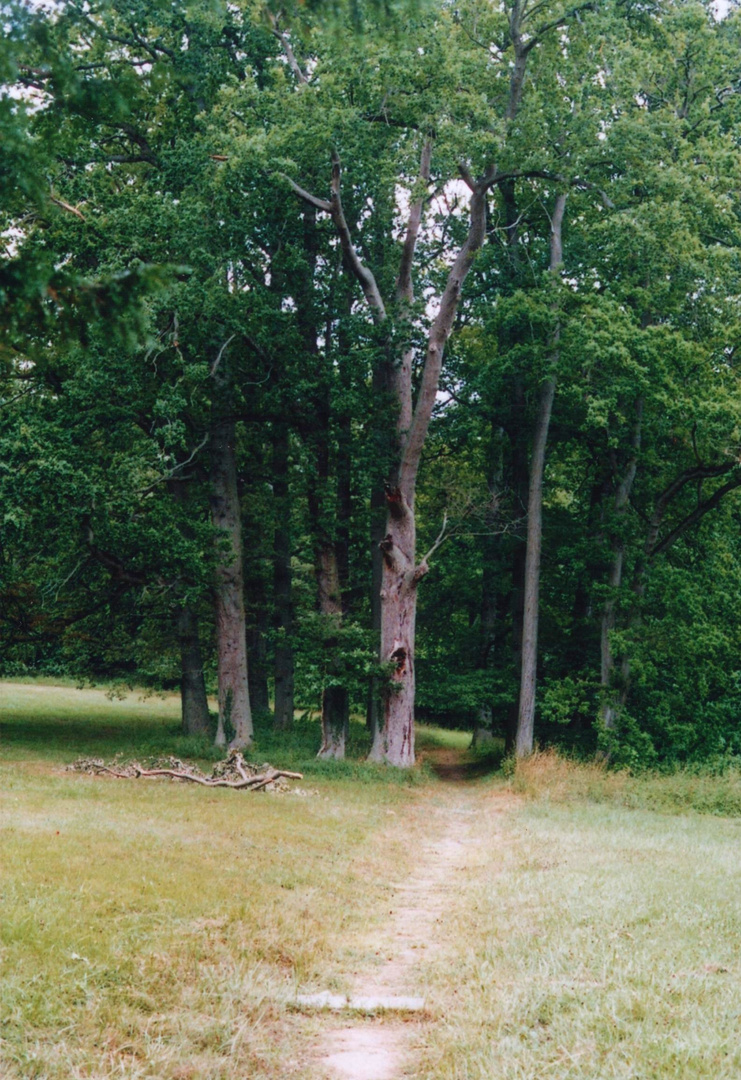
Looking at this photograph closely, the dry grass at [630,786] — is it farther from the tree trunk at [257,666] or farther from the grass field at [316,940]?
the tree trunk at [257,666]

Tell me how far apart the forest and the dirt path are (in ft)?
34.8

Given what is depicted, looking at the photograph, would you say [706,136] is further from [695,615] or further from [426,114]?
[695,615]

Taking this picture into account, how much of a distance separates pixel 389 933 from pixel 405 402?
16.3 m

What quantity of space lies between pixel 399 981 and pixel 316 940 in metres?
0.96

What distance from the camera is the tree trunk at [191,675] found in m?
26.1

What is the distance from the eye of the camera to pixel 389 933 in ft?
27.1

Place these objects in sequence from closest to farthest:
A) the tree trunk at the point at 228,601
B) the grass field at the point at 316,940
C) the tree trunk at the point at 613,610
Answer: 1. the grass field at the point at 316,940
2. the tree trunk at the point at 613,610
3. the tree trunk at the point at 228,601

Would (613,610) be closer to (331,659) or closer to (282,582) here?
(331,659)

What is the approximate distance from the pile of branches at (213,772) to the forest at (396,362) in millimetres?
4231

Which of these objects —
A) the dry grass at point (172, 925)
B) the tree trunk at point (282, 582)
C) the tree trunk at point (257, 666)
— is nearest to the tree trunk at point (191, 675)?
the tree trunk at point (282, 582)

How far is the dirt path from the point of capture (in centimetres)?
542

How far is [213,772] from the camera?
711 inches

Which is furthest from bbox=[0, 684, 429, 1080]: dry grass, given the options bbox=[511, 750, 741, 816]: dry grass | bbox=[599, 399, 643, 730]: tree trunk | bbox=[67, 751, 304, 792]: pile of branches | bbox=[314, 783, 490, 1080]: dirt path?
bbox=[599, 399, 643, 730]: tree trunk

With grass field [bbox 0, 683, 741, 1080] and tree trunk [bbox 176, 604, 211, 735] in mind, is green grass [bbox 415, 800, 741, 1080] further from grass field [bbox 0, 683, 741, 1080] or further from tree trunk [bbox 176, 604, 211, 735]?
tree trunk [bbox 176, 604, 211, 735]
